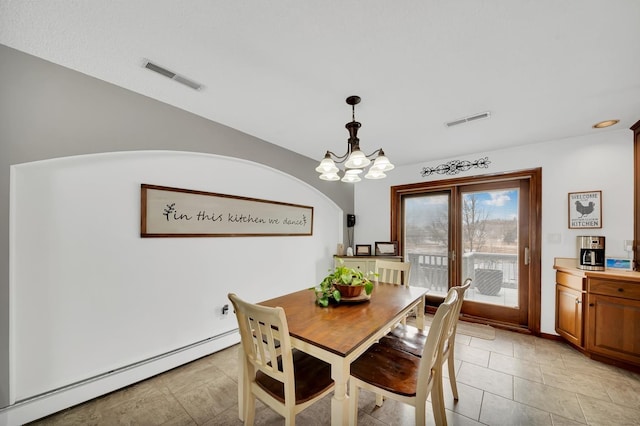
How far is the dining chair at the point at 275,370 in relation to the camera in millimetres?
1275

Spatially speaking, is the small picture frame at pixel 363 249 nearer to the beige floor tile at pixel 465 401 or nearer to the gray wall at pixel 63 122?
the beige floor tile at pixel 465 401

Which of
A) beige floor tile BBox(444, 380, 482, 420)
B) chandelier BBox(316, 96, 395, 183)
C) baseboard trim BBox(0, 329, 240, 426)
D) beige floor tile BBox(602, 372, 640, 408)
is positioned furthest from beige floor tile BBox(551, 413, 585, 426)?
baseboard trim BBox(0, 329, 240, 426)

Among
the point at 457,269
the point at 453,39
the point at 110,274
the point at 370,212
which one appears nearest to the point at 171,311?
the point at 110,274

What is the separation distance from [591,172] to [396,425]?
3.48 m

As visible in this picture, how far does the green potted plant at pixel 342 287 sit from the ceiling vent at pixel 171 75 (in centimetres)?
188

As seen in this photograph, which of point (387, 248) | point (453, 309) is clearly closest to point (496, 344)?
point (387, 248)

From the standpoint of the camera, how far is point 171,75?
6.29ft

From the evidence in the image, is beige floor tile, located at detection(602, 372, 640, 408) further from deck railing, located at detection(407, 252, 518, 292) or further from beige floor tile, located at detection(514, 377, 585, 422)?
deck railing, located at detection(407, 252, 518, 292)

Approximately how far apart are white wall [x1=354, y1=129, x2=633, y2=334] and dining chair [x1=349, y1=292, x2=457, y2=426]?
2.65m

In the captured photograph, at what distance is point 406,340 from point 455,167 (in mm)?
2883

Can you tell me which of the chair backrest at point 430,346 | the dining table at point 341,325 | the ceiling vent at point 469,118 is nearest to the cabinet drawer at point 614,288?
the dining table at point 341,325

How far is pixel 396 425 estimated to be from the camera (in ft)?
5.68

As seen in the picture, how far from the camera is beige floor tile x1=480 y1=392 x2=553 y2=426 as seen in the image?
175cm

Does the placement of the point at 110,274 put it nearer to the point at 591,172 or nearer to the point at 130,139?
the point at 130,139
